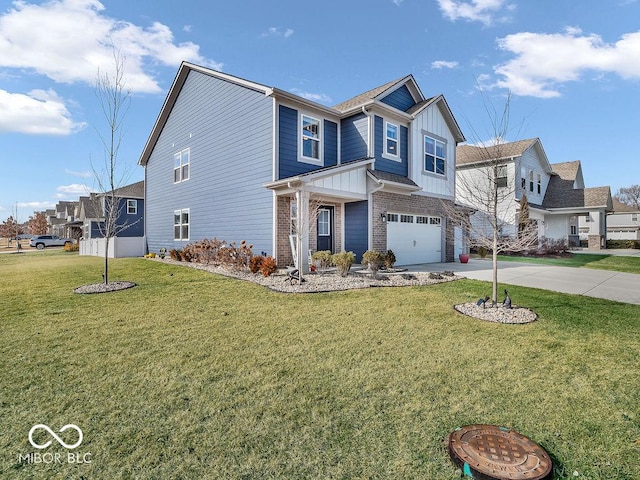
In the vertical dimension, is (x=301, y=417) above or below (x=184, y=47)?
below

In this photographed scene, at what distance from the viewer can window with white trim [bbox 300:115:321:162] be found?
12.9 metres

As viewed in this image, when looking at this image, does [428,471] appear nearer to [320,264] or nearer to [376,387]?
[376,387]

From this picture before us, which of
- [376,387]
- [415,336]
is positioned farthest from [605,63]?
[376,387]

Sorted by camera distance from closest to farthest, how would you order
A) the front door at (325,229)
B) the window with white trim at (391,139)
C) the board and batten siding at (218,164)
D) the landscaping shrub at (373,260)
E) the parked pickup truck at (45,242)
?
the landscaping shrub at (373,260) → the board and batten siding at (218,164) → the front door at (325,229) → the window with white trim at (391,139) → the parked pickup truck at (45,242)

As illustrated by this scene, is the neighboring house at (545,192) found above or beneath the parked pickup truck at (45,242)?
above

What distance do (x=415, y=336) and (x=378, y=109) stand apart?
10.5 metres

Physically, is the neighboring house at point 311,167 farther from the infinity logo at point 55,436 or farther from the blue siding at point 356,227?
the infinity logo at point 55,436

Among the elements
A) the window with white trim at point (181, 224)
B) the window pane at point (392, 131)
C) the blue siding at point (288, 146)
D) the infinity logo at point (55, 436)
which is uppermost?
the window pane at point (392, 131)

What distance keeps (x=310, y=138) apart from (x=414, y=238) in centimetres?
648

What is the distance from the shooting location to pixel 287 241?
12.1 metres

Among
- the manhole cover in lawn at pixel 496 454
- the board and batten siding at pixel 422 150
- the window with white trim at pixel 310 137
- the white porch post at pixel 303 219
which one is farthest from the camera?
the board and batten siding at pixel 422 150

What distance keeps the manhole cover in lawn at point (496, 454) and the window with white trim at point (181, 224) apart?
55.1ft

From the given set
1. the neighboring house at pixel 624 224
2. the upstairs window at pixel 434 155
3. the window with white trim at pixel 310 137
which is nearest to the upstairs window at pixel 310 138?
the window with white trim at pixel 310 137

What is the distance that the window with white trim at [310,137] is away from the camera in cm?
1285
